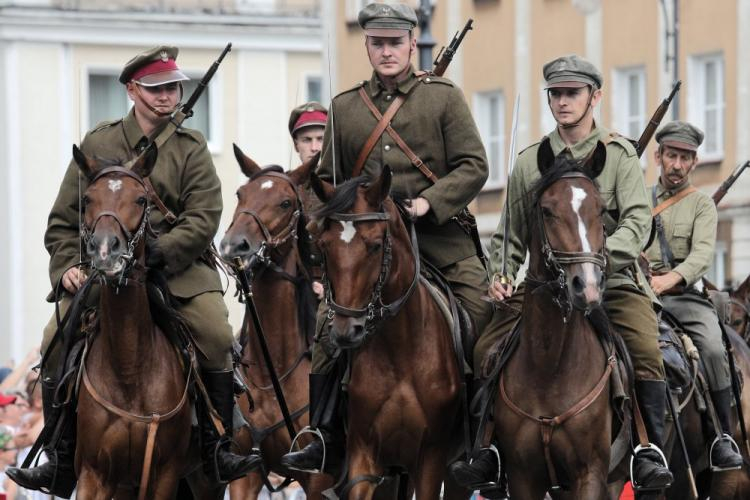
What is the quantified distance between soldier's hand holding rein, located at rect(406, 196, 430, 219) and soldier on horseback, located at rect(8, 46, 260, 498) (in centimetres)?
133

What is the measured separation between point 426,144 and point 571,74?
112cm

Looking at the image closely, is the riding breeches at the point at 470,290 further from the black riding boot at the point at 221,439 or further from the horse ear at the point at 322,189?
the horse ear at the point at 322,189

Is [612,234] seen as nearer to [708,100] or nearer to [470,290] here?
[470,290]

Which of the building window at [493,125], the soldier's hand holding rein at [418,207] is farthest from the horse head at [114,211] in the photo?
the building window at [493,125]

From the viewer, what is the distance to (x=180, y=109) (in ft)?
46.9

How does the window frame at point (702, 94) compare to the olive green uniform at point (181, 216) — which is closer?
the olive green uniform at point (181, 216)

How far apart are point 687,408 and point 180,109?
4435 millimetres

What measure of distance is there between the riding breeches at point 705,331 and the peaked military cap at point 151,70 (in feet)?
14.8

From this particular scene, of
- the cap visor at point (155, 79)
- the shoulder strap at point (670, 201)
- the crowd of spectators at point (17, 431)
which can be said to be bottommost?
the crowd of spectators at point (17, 431)

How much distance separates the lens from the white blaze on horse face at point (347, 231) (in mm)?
12586

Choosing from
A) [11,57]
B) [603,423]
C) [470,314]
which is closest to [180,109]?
[470,314]

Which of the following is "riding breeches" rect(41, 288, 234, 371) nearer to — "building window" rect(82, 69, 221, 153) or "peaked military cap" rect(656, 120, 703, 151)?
"peaked military cap" rect(656, 120, 703, 151)

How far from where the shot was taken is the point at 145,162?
1324 centimetres

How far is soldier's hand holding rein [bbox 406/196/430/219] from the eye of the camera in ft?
44.6
